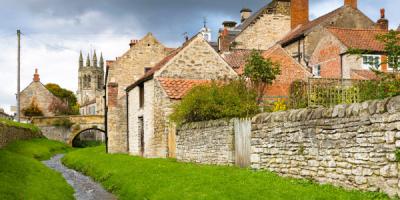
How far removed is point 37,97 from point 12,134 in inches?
1454

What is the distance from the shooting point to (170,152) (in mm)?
25906

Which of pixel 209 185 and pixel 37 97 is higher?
pixel 37 97

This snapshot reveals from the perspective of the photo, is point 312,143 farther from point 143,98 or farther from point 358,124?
point 143,98

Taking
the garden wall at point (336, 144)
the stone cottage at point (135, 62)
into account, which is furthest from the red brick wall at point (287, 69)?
the garden wall at point (336, 144)

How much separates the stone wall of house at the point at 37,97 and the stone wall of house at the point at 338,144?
205 ft

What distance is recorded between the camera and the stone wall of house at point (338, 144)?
10.6 m

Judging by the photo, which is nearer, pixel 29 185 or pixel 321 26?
pixel 29 185

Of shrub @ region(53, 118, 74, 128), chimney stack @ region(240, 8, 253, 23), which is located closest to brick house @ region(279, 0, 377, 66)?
chimney stack @ region(240, 8, 253, 23)

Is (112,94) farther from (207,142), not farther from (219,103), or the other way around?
(207,142)

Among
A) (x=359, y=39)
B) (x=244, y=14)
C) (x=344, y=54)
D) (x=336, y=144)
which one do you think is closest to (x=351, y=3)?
(x=359, y=39)

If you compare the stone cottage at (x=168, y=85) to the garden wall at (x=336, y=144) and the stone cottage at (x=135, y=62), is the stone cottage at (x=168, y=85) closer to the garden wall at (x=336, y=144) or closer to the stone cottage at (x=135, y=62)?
the garden wall at (x=336, y=144)

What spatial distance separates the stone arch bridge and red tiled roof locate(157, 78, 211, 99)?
3849 centimetres

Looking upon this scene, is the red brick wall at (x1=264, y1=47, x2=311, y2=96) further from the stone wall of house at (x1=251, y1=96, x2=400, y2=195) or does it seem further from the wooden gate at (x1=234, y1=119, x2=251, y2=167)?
the stone wall of house at (x1=251, y1=96, x2=400, y2=195)

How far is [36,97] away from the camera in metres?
74.9
